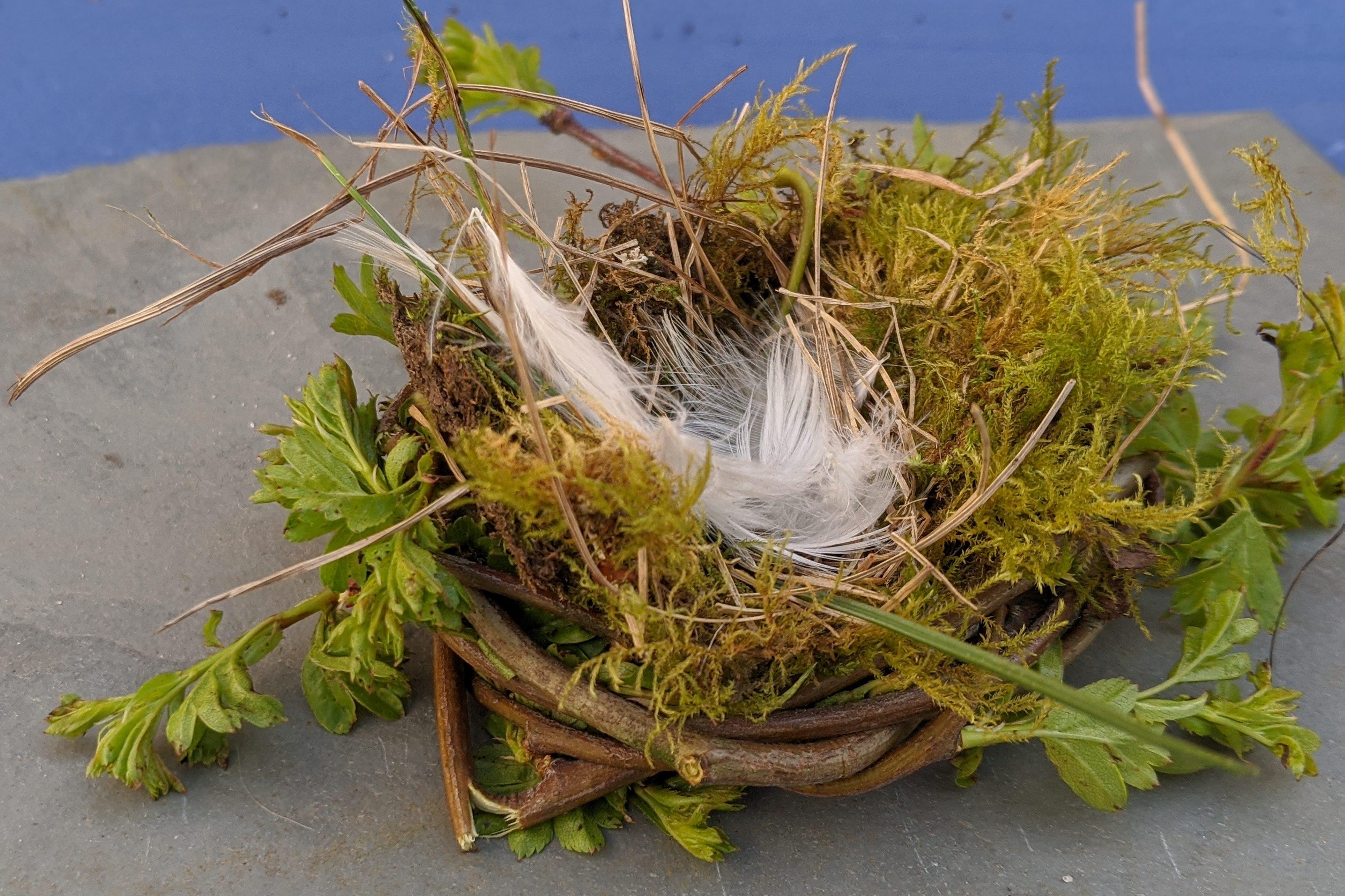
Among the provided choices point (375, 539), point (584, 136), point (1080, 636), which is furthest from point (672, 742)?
point (584, 136)

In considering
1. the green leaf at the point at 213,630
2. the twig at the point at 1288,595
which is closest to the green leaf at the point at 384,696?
the green leaf at the point at 213,630

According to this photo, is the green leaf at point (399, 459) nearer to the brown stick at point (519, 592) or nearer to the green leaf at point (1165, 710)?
the brown stick at point (519, 592)

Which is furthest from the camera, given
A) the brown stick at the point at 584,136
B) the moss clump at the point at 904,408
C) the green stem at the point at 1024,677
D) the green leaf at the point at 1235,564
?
the brown stick at the point at 584,136

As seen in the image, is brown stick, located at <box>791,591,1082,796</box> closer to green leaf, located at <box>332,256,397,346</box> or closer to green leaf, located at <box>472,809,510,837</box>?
green leaf, located at <box>472,809,510,837</box>

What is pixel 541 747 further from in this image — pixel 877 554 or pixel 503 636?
pixel 877 554

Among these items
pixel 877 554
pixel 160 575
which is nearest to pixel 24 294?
pixel 160 575

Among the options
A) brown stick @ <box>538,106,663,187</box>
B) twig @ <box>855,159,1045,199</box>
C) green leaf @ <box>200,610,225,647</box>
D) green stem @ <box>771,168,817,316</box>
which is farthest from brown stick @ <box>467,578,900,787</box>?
brown stick @ <box>538,106,663,187</box>
